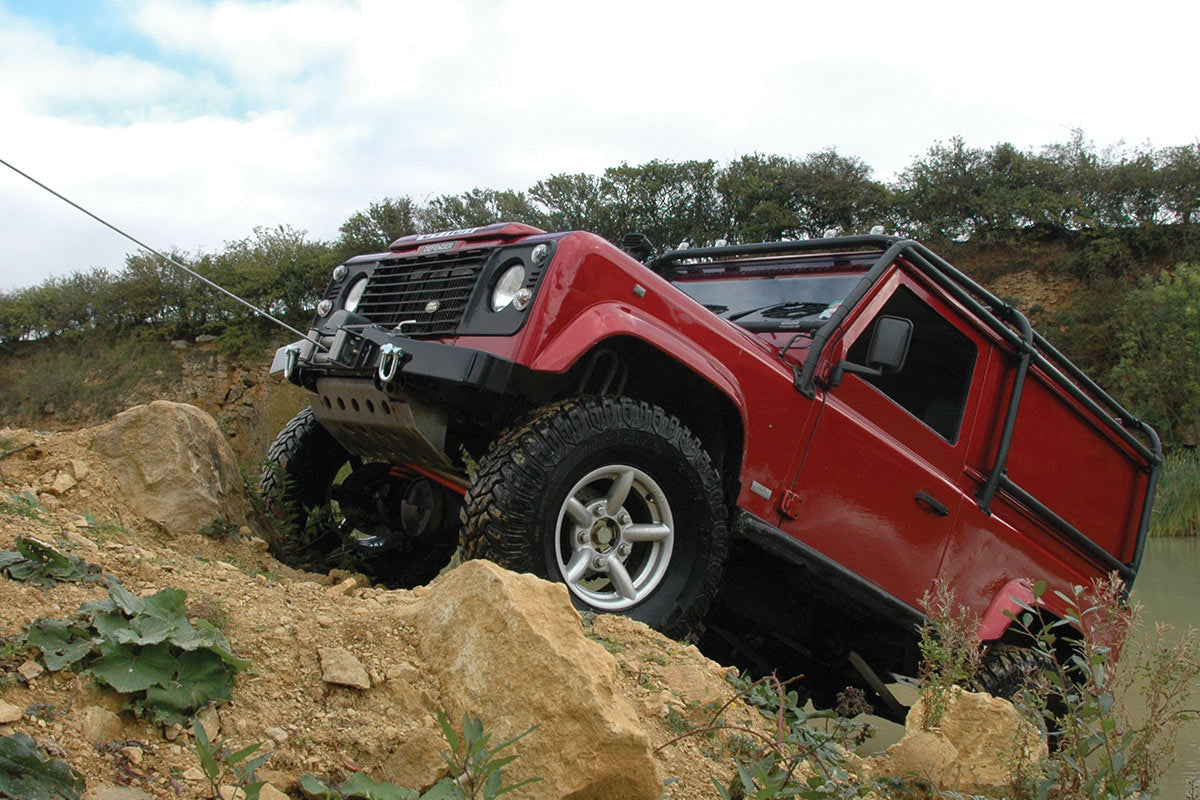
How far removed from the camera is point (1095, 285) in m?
17.6

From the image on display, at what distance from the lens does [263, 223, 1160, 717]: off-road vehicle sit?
337 cm

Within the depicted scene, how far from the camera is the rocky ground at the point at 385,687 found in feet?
6.10

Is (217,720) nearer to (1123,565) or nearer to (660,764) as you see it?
(660,764)

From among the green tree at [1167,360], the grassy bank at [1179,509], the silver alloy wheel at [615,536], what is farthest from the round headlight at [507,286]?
the green tree at [1167,360]

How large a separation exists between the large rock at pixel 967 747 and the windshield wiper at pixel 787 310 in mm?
1875

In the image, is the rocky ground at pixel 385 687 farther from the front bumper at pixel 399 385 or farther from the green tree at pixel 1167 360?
the green tree at pixel 1167 360

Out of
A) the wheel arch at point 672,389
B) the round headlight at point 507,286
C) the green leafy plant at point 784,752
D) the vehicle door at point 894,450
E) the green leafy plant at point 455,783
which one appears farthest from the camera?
the vehicle door at point 894,450

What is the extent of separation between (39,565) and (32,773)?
85cm

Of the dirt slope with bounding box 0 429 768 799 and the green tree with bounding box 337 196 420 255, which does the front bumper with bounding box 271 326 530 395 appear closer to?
the dirt slope with bounding box 0 429 768 799

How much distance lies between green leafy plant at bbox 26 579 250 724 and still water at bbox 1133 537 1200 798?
365 cm

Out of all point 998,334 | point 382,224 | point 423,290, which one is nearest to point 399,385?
point 423,290

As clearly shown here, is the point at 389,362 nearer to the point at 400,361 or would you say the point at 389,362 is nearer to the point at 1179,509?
the point at 400,361

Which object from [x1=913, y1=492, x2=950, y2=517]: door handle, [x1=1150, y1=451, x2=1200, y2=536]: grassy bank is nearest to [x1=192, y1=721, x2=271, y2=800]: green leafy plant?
[x1=913, y1=492, x2=950, y2=517]: door handle

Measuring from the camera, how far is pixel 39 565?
2.32 m
